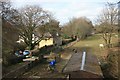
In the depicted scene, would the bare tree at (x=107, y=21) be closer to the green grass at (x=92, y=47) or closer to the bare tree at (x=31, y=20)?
the green grass at (x=92, y=47)

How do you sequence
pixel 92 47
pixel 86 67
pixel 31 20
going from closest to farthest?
pixel 86 67
pixel 31 20
pixel 92 47

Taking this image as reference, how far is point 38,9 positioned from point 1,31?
27050 mm

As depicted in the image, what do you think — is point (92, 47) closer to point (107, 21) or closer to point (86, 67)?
point (107, 21)

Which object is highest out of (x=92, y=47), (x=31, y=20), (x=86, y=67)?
(x=31, y=20)

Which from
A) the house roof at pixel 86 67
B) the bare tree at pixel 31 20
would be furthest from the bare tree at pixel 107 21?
the house roof at pixel 86 67

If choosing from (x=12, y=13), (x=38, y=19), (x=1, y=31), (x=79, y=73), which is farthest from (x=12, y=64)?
(x=38, y=19)

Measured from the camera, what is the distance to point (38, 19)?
144 ft

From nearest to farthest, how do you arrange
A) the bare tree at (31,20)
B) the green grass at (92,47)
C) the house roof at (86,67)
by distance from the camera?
the house roof at (86,67) < the green grass at (92,47) < the bare tree at (31,20)

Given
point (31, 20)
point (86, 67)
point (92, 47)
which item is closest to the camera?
point (86, 67)

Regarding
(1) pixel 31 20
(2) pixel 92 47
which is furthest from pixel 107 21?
(1) pixel 31 20

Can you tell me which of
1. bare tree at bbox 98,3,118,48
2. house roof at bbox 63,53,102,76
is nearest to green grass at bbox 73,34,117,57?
bare tree at bbox 98,3,118,48

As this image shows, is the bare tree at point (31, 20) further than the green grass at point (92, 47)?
Yes

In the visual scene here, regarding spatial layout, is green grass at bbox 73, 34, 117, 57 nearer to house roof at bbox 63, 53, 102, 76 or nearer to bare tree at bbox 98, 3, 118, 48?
bare tree at bbox 98, 3, 118, 48

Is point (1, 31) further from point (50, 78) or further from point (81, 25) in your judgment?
point (81, 25)
